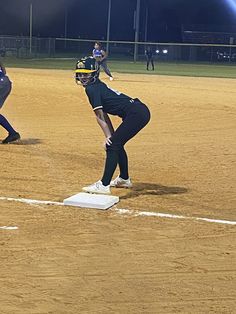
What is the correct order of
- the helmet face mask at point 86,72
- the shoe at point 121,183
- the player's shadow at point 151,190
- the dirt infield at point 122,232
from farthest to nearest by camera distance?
the shoe at point 121,183, the player's shadow at point 151,190, the helmet face mask at point 86,72, the dirt infield at point 122,232

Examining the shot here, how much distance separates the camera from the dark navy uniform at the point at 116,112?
7391 mm

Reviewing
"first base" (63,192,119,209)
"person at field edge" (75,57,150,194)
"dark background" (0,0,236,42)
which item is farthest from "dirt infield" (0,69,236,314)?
"dark background" (0,0,236,42)

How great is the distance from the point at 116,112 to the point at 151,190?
4.11 ft

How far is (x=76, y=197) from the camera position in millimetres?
7395

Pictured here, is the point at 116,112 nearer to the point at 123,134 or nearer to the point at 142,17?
the point at 123,134

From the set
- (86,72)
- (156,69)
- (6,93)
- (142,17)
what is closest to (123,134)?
(86,72)

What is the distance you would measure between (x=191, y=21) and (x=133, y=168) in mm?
69303

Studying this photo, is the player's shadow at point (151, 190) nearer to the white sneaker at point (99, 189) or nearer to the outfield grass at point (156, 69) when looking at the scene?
the white sneaker at point (99, 189)

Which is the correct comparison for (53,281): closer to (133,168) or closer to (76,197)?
(76,197)

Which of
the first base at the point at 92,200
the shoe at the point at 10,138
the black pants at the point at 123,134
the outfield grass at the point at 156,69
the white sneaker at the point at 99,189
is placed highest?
the black pants at the point at 123,134

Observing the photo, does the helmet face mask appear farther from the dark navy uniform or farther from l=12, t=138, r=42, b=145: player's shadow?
l=12, t=138, r=42, b=145: player's shadow

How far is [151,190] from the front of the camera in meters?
8.21

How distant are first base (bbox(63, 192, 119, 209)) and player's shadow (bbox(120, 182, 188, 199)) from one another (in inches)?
15.1

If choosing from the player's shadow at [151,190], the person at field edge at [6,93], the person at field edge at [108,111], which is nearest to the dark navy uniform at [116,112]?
the person at field edge at [108,111]
